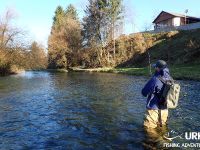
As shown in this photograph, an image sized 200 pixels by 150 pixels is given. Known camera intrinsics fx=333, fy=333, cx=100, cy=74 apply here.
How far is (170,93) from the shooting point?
9.75 metres

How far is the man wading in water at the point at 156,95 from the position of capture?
32.4 ft

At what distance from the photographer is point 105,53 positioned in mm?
70438

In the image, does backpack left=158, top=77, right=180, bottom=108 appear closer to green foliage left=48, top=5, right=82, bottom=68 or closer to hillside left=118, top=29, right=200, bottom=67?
hillside left=118, top=29, right=200, bottom=67

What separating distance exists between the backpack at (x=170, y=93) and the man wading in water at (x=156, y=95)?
5.9 inches

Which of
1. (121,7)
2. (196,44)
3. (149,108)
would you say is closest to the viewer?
(149,108)

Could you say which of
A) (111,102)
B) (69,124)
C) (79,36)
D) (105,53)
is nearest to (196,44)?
(105,53)

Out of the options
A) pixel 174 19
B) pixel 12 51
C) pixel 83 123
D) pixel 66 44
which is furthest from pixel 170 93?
pixel 174 19

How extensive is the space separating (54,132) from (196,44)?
42.7 m

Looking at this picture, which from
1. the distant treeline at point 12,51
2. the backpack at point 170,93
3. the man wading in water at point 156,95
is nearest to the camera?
the backpack at point 170,93

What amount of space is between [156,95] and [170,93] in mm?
458

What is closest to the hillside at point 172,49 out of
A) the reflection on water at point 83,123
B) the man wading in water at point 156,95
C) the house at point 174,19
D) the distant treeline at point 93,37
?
the distant treeline at point 93,37

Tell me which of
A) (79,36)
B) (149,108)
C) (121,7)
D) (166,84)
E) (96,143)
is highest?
(121,7)

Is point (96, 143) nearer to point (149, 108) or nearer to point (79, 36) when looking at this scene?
point (149, 108)

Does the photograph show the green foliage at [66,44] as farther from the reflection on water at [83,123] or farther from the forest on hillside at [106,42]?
the reflection on water at [83,123]
